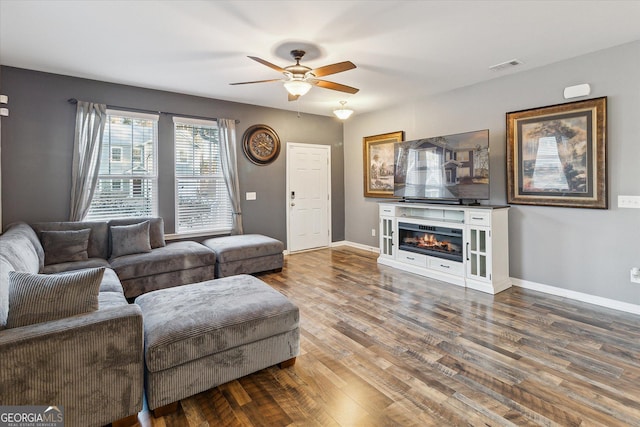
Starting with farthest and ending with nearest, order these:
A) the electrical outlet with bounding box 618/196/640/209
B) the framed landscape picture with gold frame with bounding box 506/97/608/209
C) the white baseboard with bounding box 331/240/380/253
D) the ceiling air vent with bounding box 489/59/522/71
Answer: the white baseboard with bounding box 331/240/380/253, the ceiling air vent with bounding box 489/59/522/71, the framed landscape picture with gold frame with bounding box 506/97/608/209, the electrical outlet with bounding box 618/196/640/209

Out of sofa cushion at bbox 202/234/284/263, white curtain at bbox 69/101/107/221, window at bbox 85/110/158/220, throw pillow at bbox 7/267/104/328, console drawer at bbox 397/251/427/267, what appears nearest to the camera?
throw pillow at bbox 7/267/104/328

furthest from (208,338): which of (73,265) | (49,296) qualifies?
(73,265)

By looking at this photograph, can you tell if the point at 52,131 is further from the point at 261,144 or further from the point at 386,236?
the point at 386,236

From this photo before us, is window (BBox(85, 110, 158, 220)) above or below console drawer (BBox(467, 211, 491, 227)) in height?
above

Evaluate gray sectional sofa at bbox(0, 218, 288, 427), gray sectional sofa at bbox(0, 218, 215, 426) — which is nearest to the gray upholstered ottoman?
gray sectional sofa at bbox(0, 218, 288, 427)

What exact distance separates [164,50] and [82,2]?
893mm

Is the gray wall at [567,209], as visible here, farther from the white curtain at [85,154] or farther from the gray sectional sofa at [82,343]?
the white curtain at [85,154]

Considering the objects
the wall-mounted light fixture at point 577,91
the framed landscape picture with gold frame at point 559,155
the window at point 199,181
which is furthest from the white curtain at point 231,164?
the wall-mounted light fixture at point 577,91

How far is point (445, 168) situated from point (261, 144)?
3108 mm

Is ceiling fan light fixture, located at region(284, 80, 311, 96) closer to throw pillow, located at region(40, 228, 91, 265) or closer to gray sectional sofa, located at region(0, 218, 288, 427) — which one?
gray sectional sofa, located at region(0, 218, 288, 427)

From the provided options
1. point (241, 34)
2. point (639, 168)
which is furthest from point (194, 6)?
point (639, 168)

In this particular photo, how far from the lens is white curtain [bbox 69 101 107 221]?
4.07 m

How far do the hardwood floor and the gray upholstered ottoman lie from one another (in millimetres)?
1278

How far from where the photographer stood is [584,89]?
3461mm
